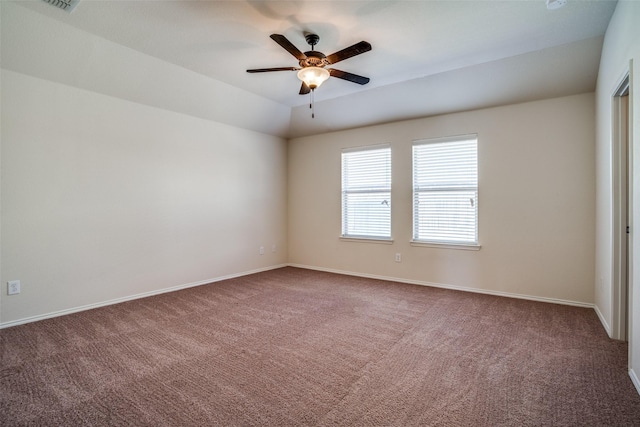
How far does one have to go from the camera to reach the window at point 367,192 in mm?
5090

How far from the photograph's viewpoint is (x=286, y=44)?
7.98ft

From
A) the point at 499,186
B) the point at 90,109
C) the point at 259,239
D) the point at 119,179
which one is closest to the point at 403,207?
the point at 499,186

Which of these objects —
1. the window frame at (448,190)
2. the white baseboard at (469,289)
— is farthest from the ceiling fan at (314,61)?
the white baseboard at (469,289)

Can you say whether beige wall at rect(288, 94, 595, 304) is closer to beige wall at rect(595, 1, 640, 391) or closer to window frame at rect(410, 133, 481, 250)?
window frame at rect(410, 133, 481, 250)

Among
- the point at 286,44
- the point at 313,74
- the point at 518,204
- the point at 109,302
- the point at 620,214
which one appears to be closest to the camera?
the point at 286,44

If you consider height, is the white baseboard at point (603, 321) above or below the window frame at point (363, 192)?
below

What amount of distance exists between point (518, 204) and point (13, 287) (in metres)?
5.75

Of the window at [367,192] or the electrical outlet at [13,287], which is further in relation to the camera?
the window at [367,192]

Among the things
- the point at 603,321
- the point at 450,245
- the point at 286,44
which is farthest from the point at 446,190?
the point at 286,44

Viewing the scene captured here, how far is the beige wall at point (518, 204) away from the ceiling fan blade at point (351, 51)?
2.44 metres

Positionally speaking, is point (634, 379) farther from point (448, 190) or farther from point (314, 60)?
point (314, 60)

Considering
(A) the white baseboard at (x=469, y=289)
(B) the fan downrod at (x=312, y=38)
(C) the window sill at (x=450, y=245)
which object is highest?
(B) the fan downrod at (x=312, y=38)

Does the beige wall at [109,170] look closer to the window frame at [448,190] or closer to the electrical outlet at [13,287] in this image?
the electrical outlet at [13,287]

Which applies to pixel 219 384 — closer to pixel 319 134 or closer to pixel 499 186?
pixel 499 186
